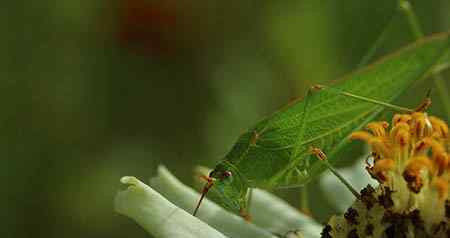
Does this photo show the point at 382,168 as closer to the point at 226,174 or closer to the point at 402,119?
the point at 402,119

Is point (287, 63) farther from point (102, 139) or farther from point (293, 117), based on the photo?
point (293, 117)

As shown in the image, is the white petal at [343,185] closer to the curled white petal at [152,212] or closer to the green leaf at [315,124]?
the green leaf at [315,124]

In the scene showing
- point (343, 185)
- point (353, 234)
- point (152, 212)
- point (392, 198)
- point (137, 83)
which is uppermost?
point (137, 83)

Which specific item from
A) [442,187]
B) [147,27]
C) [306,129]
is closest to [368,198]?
[442,187]

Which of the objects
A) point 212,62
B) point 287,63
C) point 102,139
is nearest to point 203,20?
point 212,62

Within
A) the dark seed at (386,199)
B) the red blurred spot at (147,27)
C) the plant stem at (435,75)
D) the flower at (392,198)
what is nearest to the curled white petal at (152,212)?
the flower at (392,198)

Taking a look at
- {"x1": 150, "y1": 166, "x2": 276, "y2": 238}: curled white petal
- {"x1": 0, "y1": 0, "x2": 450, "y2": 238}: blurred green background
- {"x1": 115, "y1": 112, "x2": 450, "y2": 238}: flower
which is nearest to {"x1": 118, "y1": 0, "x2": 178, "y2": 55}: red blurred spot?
{"x1": 0, "y1": 0, "x2": 450, "y2": 238}: blurred green background
